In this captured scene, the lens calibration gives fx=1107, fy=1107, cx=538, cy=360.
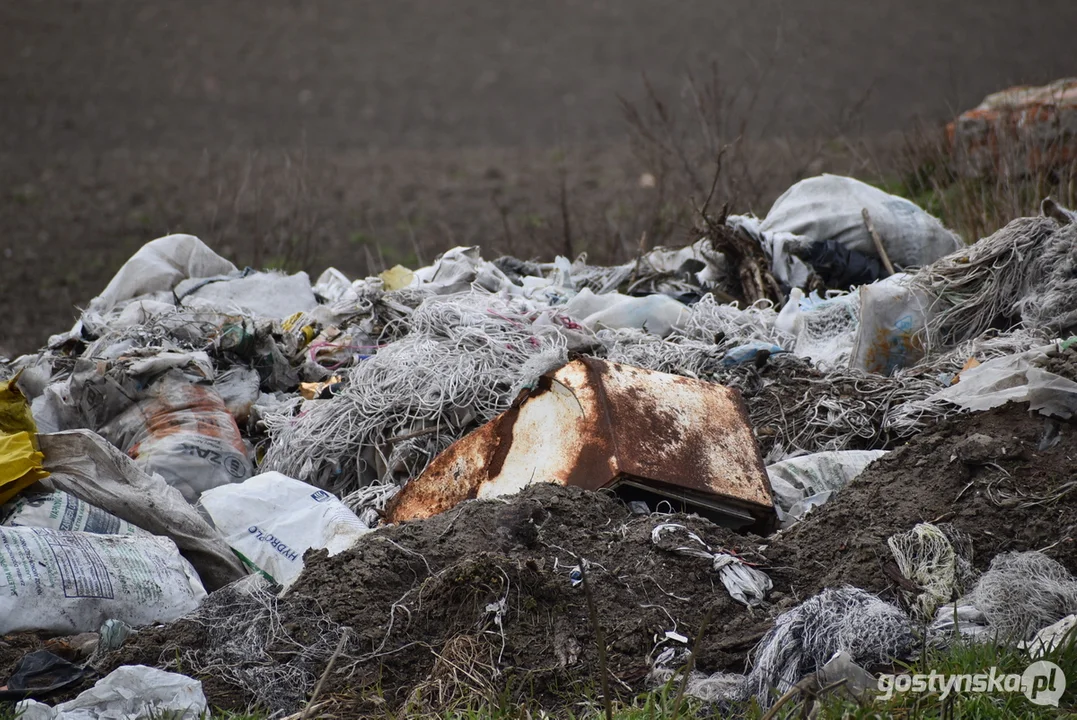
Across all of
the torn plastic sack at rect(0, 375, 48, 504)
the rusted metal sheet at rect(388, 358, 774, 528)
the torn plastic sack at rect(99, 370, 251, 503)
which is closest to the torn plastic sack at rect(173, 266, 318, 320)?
the torn plastic sack at rect(99, 370, 251, 503)

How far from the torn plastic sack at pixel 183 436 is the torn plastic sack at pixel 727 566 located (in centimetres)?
191

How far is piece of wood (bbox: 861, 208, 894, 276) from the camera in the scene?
5688 millimetres

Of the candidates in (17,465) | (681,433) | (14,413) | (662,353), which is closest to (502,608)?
(681,433)

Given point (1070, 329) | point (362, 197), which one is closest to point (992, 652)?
point (1070, 329)

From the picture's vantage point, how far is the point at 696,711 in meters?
2.39

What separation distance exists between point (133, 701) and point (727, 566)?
4.98 feet

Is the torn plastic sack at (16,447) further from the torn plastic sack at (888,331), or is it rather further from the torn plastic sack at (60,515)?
the torn plastic sack at (888,331)

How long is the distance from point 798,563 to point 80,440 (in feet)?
7.58

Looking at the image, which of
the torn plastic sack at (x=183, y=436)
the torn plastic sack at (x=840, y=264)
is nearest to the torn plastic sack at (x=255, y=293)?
the torn plastic sack at (x=183, y=436)

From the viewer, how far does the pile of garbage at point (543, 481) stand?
105 inches

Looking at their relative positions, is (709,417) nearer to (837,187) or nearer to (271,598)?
(271,598)

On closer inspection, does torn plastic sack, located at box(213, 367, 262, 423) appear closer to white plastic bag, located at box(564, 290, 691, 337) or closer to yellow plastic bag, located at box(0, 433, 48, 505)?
yellow plastic bag, located at box(0, 433, 48, 505)

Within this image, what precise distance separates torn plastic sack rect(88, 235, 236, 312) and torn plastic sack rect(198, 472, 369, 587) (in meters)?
2.52

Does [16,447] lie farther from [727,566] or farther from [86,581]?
[727,566]
